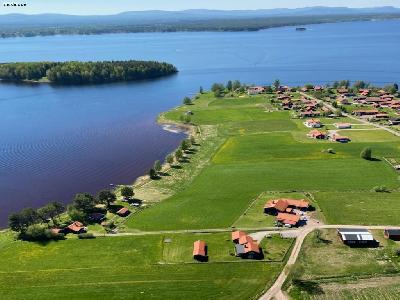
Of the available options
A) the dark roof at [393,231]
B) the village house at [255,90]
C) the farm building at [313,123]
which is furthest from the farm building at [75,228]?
the village house at [255,90]

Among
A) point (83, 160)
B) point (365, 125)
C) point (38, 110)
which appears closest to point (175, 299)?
point (83, 160)

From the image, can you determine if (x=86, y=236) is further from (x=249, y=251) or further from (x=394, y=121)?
(x=394, y=121)

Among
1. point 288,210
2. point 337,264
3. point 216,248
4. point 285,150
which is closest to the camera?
point 337,264

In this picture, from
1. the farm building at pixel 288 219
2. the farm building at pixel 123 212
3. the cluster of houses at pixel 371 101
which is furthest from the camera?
the cluster of houses at pixel 371 101

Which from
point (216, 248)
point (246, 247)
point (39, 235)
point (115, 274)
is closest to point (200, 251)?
point (216, 248)

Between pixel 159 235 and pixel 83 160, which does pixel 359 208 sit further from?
pixel 83 160

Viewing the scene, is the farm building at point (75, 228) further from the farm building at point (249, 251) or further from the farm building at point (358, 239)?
the farm building at point (358, 239)
